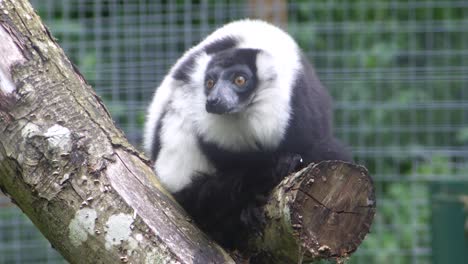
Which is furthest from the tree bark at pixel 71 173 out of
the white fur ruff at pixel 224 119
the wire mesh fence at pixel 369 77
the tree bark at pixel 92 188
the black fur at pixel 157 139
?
the wire mesh fence at pixel 369 77

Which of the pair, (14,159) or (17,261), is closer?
(14,159)

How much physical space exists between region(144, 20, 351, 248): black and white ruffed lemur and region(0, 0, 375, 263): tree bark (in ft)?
0.57

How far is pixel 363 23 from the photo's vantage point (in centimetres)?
764

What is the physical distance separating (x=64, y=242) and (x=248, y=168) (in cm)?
88

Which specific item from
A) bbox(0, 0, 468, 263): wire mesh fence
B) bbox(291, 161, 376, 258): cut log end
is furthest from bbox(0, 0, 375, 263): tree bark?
bbox(0, 0, 468, 263): wire mesh fence

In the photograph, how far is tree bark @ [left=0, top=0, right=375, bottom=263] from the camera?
356 cm

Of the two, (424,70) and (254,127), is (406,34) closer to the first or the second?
(424,70)

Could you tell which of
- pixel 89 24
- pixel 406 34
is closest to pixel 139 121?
pixel 89 24

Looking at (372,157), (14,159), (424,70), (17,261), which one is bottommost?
(17,261)

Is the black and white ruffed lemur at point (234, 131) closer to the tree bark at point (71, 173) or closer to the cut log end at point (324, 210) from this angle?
the tree bark at point (71, 173)

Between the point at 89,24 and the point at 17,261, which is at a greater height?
the point at 89,24

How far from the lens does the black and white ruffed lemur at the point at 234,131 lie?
3.96 m

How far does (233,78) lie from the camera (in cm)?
409

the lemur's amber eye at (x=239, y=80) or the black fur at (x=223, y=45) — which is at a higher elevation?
the black fur at (x=223, y=45)
